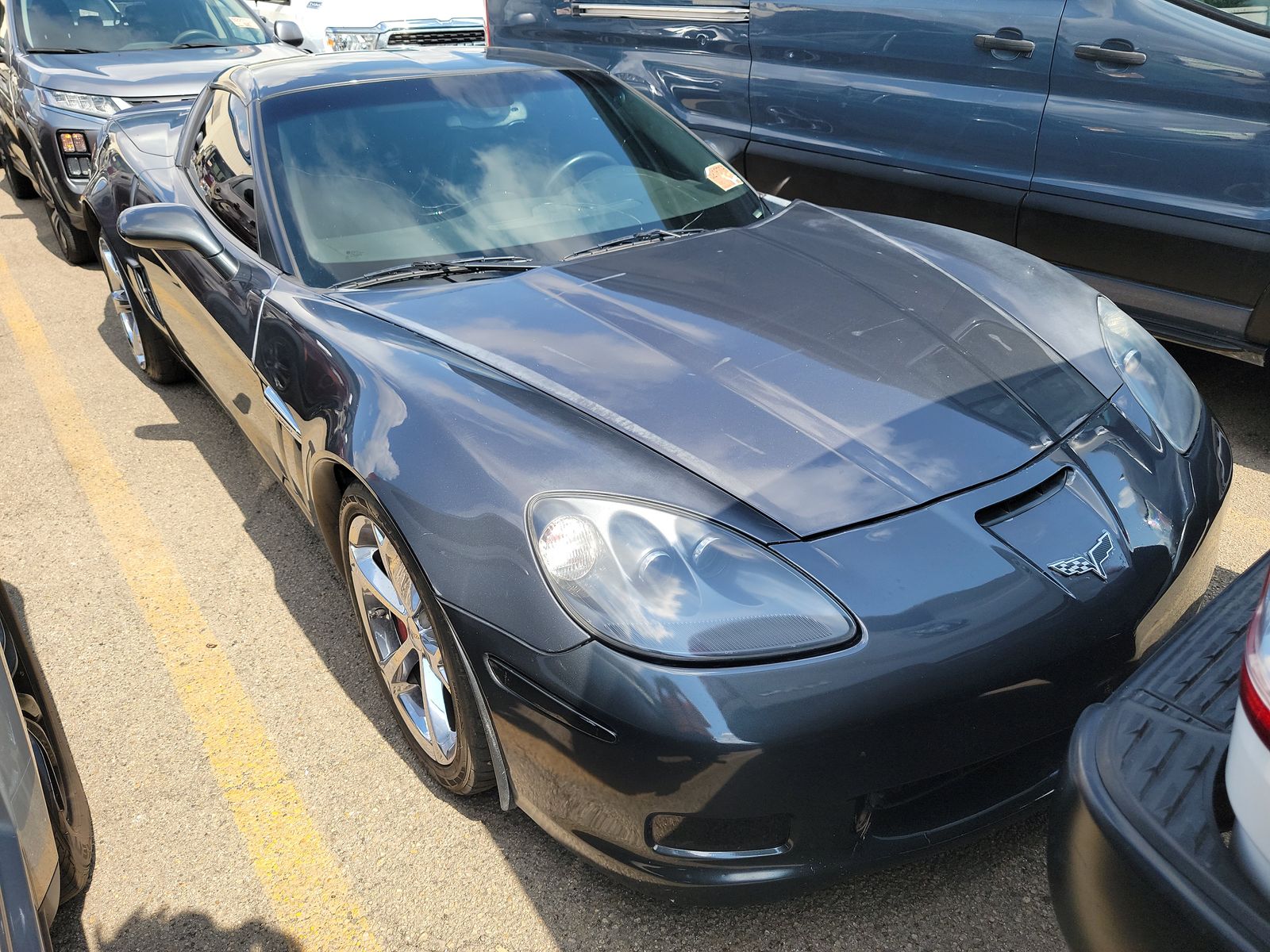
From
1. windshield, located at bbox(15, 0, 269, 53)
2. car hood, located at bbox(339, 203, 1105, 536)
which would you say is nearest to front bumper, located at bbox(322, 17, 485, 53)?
windshield, located at bbox(15, 0, 269, 53)

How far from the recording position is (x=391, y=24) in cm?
894

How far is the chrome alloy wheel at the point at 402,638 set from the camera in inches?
84.8

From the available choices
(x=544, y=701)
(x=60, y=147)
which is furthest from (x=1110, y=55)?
(x=60, y=147)

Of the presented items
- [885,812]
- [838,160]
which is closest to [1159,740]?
[885,812]

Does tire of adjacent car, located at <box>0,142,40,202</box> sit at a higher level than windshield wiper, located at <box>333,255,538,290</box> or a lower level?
lower

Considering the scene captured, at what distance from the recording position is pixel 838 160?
4.65 meters

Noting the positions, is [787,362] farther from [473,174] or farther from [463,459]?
[473,174]

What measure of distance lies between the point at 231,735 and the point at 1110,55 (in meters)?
3.52

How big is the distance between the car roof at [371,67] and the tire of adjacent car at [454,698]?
143 centimetres

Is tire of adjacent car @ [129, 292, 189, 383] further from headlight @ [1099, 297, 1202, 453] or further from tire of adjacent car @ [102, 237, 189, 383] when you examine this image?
headlight @ [1099, 297, 1202, 453]

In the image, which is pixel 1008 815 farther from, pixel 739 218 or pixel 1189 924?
pixel 739 218

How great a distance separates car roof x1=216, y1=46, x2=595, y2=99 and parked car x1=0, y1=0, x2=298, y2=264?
8.50ft

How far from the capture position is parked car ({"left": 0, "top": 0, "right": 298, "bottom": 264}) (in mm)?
5941

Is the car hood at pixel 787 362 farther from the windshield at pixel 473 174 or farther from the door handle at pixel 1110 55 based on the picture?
the door handle at pixel 1110 55
